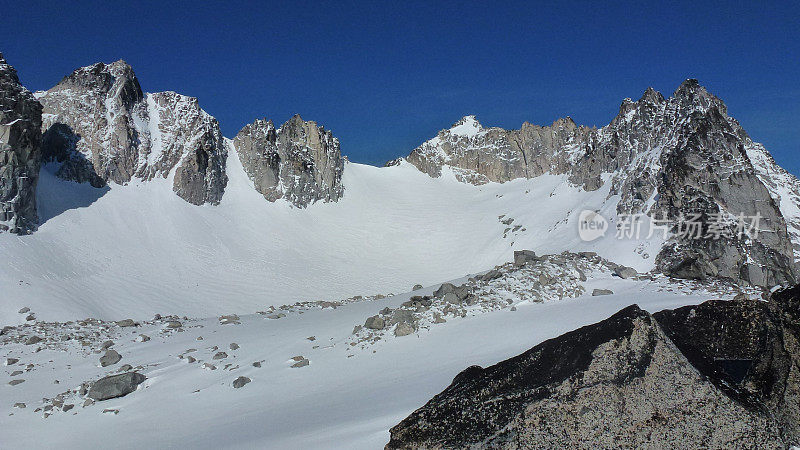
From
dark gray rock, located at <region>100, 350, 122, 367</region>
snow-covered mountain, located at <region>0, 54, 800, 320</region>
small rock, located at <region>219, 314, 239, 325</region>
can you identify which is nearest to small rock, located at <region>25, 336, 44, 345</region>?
dark gray rock, located at <region>100, 350, 122, 367</region>

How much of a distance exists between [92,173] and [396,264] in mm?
26866

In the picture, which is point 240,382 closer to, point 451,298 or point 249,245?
point 451,298

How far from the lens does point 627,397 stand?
3.88 meters

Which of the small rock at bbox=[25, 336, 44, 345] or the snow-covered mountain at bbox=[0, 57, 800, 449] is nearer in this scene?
the snow-covered mountain at bbox=[0, 57, 800, 449]

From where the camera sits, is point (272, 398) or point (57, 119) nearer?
point (272, 398)

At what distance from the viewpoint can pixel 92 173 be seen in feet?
136

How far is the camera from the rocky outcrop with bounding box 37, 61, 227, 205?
4159 cm

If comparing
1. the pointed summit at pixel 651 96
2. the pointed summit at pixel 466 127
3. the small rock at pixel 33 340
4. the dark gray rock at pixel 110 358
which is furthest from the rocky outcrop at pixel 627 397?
the pointed summit at pixel 466 127

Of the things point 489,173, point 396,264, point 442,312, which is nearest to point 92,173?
point 396,264

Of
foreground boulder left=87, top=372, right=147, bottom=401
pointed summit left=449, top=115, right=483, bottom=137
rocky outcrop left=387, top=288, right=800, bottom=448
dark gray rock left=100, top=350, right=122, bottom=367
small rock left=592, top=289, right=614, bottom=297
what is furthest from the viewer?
pointed summit left=449, top=115, right=483, bottom=137

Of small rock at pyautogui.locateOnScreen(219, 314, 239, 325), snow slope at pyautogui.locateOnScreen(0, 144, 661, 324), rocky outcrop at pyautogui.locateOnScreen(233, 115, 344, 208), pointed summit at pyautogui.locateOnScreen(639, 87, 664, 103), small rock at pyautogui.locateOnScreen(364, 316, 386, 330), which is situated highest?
rocky outcrop at pyautogui.locateOnScreen(233, 115, 344, 208)

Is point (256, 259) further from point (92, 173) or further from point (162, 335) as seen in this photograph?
point (162, 335)

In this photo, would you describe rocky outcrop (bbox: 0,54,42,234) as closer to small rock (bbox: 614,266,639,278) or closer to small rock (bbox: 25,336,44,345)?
small rock (bbox: 25,336,44,345)

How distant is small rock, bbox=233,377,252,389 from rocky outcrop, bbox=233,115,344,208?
150ft
